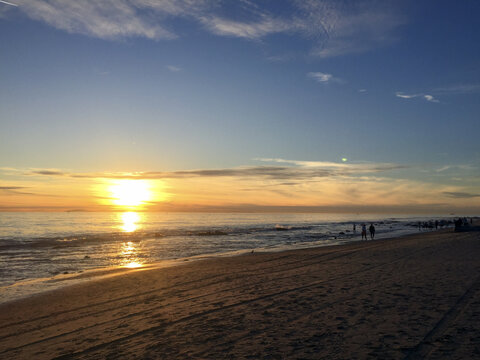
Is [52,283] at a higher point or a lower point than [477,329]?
lower

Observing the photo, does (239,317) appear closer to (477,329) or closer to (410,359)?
(410,359)

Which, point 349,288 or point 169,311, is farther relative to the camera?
point 349,288

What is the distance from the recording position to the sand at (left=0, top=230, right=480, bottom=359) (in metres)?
6.90

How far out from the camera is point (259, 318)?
357 inches

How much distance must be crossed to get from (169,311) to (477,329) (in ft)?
26.0

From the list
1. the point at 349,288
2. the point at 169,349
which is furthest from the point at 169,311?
the point at 349,288

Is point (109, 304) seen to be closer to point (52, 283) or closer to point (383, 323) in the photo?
point (52, 283)

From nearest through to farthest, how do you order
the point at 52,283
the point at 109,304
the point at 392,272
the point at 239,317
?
the point at 239,317 < the point at 109,304 < the point at 392,272 < the point at 52,283

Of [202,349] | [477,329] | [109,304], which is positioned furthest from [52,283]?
[477,329]

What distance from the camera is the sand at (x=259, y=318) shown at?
6898 millimetres

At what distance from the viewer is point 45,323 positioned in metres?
10.1

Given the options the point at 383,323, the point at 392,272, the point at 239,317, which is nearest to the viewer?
the point at 383,323

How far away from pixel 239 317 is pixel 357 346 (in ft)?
11.2

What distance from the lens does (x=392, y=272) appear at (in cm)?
1583
